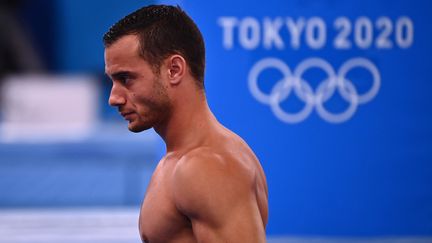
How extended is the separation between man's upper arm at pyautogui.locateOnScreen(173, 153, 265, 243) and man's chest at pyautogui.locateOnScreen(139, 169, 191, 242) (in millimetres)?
99

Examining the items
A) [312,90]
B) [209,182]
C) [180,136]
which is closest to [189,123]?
[180,136]

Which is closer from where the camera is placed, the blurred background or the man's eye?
the man's eye

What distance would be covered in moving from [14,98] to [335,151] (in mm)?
6144

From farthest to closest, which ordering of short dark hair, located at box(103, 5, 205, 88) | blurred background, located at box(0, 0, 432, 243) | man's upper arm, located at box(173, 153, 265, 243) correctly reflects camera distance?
1. blurred background, located at box(0, 0, 432, 243)
2. short dark hair, located at box(103, 5, 205, 88)
3. man's upper arm, located at box(173, 153, 265, 243)

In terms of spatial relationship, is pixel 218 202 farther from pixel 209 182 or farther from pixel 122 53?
pixel 122 53

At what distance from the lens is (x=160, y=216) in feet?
6.18

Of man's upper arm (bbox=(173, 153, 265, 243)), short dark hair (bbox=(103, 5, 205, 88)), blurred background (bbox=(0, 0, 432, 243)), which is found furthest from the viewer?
blurred background (bbox=(0, 0, 432, 243))

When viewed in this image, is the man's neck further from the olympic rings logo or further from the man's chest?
the olympic rings logo

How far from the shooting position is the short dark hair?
185 cm

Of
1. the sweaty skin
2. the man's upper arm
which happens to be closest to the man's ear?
the sweaty skin

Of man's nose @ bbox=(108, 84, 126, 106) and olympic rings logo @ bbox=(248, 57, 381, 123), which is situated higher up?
man's nose @ bbox=(108, 84, 126, 106)

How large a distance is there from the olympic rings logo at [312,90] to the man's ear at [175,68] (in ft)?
5.05

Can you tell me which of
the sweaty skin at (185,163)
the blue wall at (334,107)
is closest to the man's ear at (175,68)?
the sweaty skin at (185,163)

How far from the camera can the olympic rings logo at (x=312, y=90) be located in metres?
3.40
